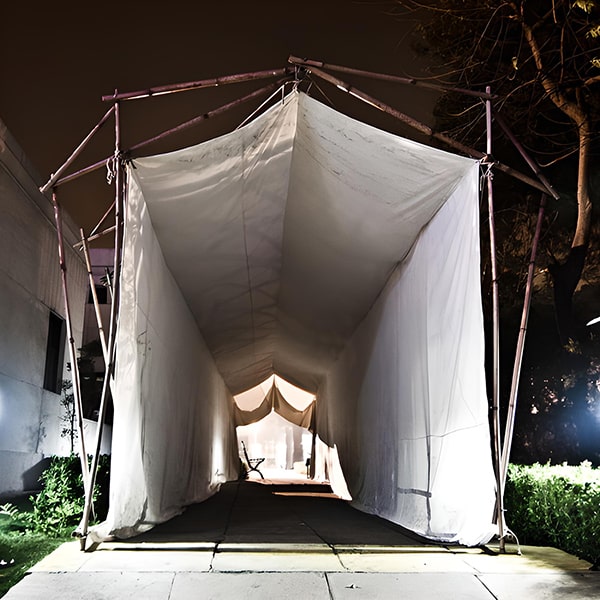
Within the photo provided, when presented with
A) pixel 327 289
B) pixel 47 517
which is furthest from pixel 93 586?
pixel 327 289

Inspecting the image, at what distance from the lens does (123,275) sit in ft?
14.9

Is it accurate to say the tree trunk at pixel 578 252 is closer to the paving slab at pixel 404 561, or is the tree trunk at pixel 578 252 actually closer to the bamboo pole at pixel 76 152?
the paving slab at pixel 404 561

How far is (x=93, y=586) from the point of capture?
10.6ft

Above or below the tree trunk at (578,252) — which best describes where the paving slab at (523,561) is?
below

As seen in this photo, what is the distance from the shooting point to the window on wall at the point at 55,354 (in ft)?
26.0

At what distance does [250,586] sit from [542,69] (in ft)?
19.7

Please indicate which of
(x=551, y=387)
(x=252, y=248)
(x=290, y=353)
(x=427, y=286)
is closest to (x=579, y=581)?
(x=427, y=286)

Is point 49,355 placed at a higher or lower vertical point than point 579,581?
higher

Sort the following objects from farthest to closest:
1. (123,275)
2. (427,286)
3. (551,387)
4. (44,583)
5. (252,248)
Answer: (551,387), (252,248), (427,286), (123,275), (44,583)

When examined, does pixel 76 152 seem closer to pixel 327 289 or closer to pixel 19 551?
pixel 19 551

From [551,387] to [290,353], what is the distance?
4.64 metres

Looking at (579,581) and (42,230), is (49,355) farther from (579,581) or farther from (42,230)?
(579,581)

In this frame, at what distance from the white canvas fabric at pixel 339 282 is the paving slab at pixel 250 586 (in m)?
1.20

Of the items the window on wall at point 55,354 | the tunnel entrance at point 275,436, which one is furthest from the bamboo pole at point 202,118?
the tunnel entrance at point 275,436
